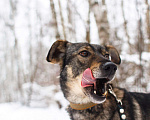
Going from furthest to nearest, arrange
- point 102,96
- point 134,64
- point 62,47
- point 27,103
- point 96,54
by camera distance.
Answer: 1. point 27,103
2. point 134,64
3. point 62,47
4. point 96,54
5. point 102,96

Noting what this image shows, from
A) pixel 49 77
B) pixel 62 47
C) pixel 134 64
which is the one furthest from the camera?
pixel 49 77

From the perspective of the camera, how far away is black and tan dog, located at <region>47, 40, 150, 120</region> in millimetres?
1667

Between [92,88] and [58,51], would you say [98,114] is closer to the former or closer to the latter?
[92,88]

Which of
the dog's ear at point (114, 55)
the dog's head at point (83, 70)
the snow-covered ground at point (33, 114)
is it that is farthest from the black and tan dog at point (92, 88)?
the snow-covered ground at point (33, 114)

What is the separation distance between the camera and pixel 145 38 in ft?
20.2

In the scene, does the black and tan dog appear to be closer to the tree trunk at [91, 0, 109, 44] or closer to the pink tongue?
the pink tongue

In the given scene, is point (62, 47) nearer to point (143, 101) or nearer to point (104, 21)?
point (143, 101)

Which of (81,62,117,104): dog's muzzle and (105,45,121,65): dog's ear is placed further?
(105,45,121,65): dog's ear

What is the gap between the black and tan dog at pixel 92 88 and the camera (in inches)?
65.6

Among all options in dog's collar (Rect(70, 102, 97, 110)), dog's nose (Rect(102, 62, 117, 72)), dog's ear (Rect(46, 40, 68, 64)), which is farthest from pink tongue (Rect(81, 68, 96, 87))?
dog's ear (Rect(46, 40, 68, 64))

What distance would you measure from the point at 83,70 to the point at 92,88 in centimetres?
31

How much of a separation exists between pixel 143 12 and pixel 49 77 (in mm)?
6041

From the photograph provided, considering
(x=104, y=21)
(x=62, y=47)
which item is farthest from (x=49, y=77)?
(x=62, y=47)

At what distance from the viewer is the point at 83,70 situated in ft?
6.19
